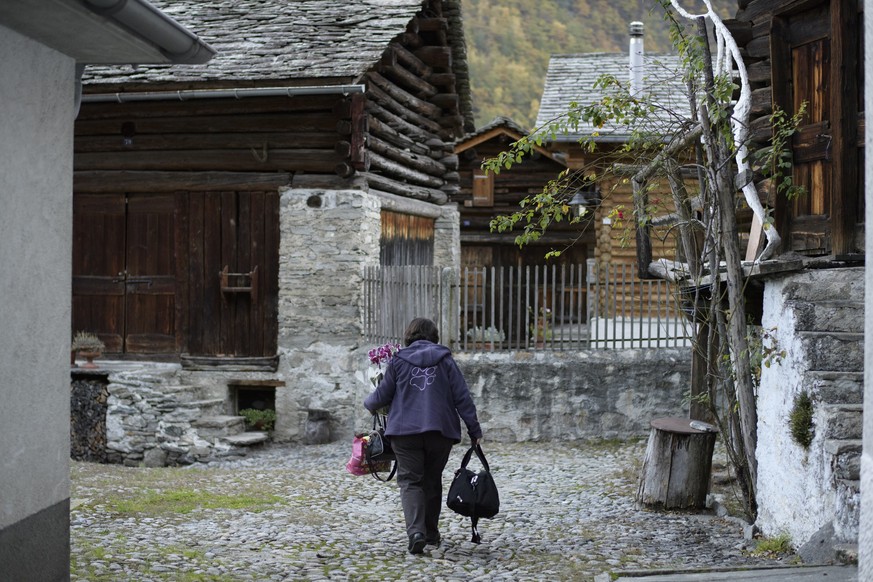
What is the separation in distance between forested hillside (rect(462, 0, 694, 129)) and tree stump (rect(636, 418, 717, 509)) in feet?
148

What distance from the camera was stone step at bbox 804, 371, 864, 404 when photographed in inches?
242

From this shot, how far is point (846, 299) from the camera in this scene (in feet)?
22.3

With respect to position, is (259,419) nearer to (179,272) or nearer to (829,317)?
(179,272)

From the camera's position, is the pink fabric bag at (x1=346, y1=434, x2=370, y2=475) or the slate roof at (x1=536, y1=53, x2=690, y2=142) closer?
the pink fabric bag at (x1=346, y1=434, x2=370, y2=475)

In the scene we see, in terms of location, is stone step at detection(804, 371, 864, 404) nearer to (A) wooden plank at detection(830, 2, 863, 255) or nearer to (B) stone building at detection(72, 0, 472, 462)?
(A) wooden plank at detection(830, 2, 863, 255)

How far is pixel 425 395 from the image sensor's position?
6883 millimetres

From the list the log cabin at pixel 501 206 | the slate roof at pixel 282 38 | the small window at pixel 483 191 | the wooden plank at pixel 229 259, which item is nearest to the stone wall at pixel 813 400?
the slate roof at pixel 282 38

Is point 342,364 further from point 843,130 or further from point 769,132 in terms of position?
point 843,130

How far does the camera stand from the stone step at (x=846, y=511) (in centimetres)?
562

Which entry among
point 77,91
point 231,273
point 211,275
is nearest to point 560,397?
point 231,273

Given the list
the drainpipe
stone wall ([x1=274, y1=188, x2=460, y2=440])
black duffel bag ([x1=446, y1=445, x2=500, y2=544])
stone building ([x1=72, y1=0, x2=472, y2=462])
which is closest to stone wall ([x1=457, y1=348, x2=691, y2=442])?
stone wall ([x1=274, y1=188, x2=460, y2=440])

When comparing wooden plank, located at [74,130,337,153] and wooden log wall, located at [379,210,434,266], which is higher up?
wooden plank, located at [74,130,337,153]

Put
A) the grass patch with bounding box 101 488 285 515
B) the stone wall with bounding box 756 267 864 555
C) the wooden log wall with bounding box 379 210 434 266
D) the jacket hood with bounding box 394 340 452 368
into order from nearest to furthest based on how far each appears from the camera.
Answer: the stone wall with bounding box 756 267 864 555 → the jacket hood with bounding box 394 340 452 368 → the grass patch with bounding box 101 488 285 515 → the wooden log wall with bounding box 379 210 434 266

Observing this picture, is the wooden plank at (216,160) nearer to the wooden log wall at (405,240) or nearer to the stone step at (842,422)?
the wooden log wall at (405,240)
